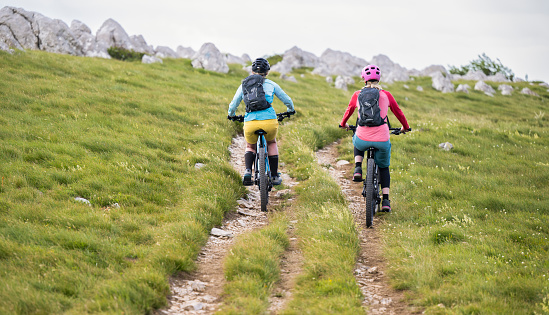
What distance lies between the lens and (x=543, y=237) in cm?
784

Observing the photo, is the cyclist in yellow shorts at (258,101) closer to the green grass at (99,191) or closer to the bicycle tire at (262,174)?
the bicycle tire at (262,174)

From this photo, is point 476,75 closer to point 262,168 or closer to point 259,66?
point 259,66

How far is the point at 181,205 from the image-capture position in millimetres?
9016

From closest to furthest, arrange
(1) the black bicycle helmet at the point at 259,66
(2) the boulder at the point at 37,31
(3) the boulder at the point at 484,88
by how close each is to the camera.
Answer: (1) the black bicycle helmet at the point at 259,66, (2) the boulder at the point at 37,31, (3) the boulder at the point at 484,88

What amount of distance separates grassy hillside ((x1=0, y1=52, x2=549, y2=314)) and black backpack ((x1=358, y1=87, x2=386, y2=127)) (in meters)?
2.06

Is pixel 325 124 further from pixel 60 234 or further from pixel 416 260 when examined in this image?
pixel 60 234

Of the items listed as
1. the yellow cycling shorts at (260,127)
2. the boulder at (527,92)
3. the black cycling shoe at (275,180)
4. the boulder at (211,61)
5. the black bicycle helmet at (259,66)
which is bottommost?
the black cycling shoe at (275,180)

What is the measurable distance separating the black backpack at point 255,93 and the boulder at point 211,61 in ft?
91.1

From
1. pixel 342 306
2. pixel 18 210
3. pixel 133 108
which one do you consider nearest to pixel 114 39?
pixel 133 108

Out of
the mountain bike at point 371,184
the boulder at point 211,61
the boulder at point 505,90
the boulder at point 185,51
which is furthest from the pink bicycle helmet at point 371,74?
the boulder at point 185,51

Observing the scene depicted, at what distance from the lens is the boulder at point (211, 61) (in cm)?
3678

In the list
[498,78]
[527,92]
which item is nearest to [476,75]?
[498,78]

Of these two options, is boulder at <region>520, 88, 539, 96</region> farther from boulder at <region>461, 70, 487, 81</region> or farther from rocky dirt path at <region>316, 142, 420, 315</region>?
rocky dirt path at <region>316, 142, 420, 315</region>

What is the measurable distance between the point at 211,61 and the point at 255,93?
95.0 ft
